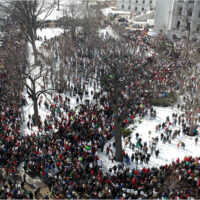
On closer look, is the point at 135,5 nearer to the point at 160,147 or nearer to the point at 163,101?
the point at 163,101

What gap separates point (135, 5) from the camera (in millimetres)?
82062

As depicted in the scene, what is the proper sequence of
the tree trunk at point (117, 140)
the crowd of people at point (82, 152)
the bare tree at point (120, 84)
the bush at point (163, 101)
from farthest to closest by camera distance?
the bush at point (163, 101)
the tree trunk at point (117, 140)
the bare tree at point (120, 84)
the crowd of people at point (82, 152)

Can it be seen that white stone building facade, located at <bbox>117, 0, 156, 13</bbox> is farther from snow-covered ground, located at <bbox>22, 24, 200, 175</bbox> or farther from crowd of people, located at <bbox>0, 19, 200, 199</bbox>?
snow-covered ground, located at <bbox>22, 24, 200, 175</bbox>

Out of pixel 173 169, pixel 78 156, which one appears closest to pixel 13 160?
pixel 78 156

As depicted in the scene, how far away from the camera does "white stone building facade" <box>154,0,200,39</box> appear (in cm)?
4822

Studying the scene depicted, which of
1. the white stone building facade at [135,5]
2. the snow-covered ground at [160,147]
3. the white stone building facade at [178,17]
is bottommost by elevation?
the snow-covered ground at [160,147]

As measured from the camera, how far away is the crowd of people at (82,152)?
15477 mm

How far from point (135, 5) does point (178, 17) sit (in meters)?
34.3

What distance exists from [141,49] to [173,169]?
2686cm

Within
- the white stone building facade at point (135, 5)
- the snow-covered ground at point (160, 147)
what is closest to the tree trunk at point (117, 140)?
the snow-covered ground at point (160, 147)

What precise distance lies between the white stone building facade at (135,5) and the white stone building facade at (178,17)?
1052 inches

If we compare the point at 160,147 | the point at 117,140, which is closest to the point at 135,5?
the point at 160,147

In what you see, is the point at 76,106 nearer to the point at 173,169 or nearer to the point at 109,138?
the point at 109,138

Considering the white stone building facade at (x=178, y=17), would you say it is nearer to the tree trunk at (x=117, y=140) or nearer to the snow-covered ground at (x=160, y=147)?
the snow-covered ground at (x=160, y=147)
